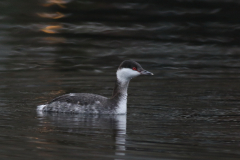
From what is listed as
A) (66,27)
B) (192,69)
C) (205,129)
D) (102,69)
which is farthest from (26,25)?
(205,129)

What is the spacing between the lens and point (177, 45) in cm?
2092

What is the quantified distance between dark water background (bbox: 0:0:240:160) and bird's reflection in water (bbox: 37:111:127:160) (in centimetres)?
2

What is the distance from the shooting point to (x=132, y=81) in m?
15.6

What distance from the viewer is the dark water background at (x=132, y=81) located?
8.50 meters

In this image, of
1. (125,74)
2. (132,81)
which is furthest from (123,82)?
(132,81)

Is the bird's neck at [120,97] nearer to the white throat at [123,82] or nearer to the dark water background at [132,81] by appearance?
the white throat at [123,82]

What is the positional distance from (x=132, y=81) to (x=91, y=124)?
5533 millimetres

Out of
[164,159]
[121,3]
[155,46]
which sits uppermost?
[121,3]

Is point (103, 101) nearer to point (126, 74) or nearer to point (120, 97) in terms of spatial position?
point (120, 97)

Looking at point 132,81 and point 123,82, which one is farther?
point 132,81

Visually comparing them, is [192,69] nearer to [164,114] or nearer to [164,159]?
[164,114]

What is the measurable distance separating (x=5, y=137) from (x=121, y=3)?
17093 mm

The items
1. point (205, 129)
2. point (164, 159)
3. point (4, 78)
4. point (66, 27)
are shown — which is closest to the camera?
point (164, 159)

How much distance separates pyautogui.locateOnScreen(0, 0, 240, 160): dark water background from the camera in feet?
27.9
